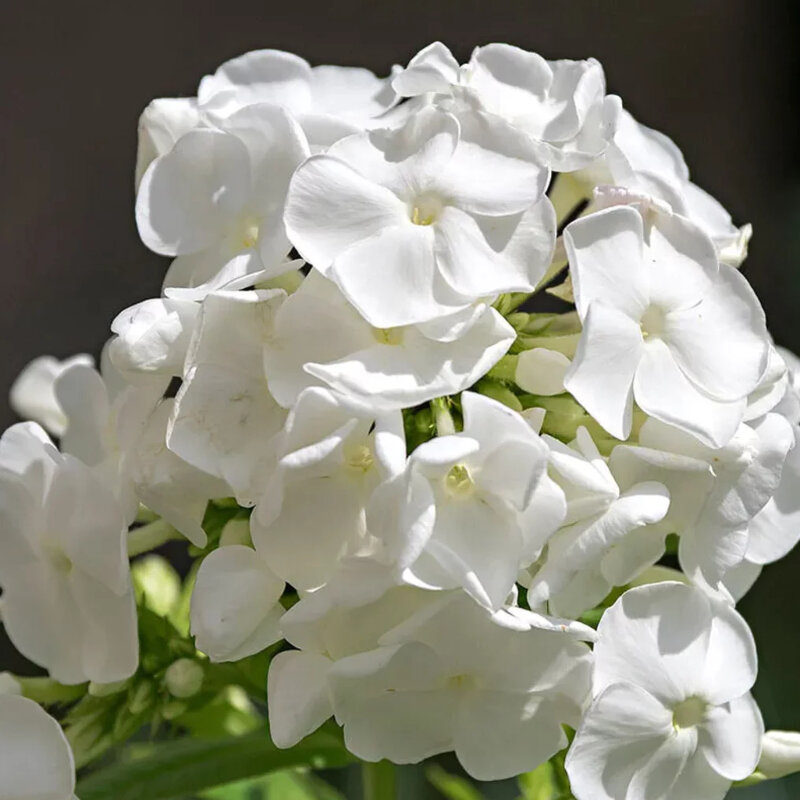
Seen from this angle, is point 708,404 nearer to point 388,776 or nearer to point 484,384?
point 484,384

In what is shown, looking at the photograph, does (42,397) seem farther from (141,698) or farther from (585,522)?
(585,522)

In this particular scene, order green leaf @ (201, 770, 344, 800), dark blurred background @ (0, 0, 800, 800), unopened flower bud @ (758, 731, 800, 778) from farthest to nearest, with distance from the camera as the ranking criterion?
dark blurred background @ (0, 0, 800, 800) < green leaf @ (201, 770, 344, 800) < unopened flower bud @ (758, 731, 800, 778)

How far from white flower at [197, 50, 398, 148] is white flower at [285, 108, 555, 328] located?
0.06 meters

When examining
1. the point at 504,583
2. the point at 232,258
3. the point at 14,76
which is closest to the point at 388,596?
the point at 504,583

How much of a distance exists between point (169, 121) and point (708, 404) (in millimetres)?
216

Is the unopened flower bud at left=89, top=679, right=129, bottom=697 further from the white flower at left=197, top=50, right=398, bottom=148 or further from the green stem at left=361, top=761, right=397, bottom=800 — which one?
the white flower at left=197, top=50, right=398, bottom=148

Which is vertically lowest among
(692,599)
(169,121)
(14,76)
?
(14,76)

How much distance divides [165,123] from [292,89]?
0.17 ft

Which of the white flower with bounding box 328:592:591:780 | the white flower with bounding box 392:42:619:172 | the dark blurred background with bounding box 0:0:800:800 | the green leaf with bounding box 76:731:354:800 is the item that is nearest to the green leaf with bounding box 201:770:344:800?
the green leaf with bounding box 76:731:354:800

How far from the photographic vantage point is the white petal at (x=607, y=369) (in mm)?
331

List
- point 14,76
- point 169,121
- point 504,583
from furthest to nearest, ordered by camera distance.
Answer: point 14,76 → point 169,121 → point 504,583

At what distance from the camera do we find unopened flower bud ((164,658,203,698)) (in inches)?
16.6

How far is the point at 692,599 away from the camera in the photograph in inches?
14.3

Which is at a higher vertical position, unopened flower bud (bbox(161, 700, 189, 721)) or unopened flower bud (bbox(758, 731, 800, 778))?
unopened flower bud (bbox(758, 731, 800, 778))
